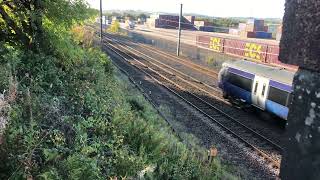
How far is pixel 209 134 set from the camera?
53.2ft

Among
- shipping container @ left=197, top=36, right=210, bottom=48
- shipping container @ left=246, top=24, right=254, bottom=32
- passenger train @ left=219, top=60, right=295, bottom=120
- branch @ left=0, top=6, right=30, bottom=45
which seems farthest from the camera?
shipping container @ left=246, top=24, right=254, bottom=32

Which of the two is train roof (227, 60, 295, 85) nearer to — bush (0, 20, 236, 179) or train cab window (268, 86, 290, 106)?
train cab window (268, 86, 290, 106)

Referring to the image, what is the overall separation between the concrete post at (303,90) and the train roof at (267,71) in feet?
50.1

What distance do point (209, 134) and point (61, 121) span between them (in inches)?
377

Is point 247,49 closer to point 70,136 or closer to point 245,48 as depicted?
point 245,48

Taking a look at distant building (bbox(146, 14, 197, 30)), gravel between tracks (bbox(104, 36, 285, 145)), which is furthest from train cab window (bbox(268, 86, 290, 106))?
distant building (bbox(146, 14, 197, 30))

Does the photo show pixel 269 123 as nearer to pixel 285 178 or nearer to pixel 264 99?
pixel 264 99

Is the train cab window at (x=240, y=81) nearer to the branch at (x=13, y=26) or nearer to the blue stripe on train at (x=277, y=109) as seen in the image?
the blue stripe on train at (x=277, y=109)

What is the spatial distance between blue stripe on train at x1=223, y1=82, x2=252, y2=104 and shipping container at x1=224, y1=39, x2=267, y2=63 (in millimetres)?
19431

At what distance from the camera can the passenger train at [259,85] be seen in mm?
16969

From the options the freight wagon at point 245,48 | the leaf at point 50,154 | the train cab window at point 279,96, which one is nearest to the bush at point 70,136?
the leaf at point 50,154

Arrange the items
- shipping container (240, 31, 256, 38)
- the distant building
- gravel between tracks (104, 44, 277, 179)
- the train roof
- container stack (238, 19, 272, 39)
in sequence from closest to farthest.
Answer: gravel between tracks (104, 44, 277, 179) < the train roof < shipping container (240, 31, 256, 38) < container stack (238, 19, 272, 39) < the distant building

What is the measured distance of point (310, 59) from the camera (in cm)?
184

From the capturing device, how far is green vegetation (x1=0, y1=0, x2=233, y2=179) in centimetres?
616
